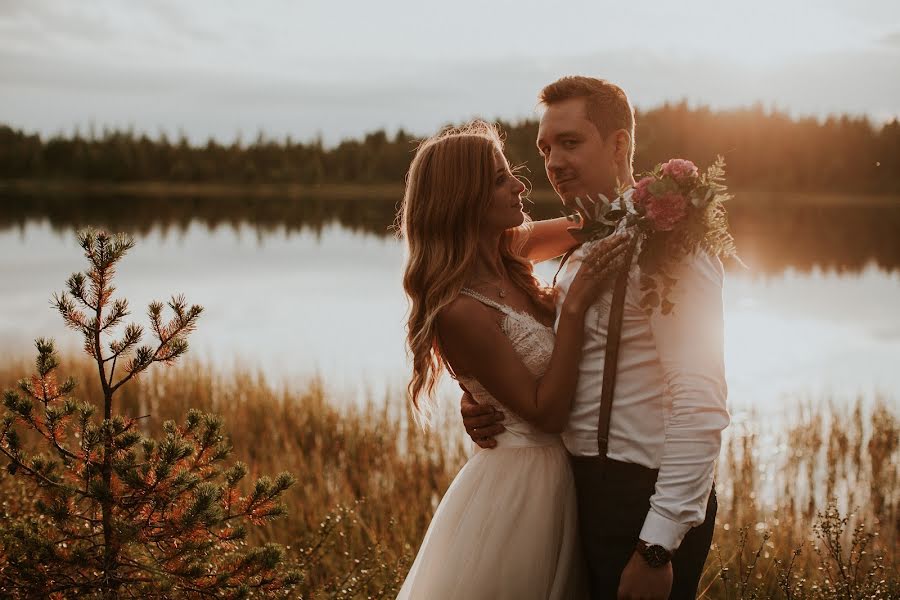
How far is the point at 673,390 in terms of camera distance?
2.57 meters

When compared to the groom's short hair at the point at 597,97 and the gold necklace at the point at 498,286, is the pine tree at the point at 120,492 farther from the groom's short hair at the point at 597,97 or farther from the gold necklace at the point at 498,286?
the groom's short hair at the point at 597,97

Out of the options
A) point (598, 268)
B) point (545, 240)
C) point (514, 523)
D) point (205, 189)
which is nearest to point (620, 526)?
point (514, 523)

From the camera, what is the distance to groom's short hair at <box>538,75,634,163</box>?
123 inches

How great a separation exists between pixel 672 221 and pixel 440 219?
110cm

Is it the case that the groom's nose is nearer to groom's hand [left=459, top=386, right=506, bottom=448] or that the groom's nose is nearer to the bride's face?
the bride's face

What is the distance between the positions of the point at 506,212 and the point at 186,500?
1.65 metres

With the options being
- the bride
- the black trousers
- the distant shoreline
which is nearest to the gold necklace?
the bride

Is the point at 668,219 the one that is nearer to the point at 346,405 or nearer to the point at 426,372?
the point at 426,372

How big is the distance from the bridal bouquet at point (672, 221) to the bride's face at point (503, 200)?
0.83 metres

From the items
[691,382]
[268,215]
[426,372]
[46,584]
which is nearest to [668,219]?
[691,382]

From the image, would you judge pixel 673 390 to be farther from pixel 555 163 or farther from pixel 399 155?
pixel 399 155

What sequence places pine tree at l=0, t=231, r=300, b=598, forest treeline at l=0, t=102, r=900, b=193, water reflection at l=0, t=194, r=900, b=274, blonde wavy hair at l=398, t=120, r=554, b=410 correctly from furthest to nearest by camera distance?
1. forest treeline at l=0, t=102, r=900, b=193
2. water reflection at l=0, t=194, r=900, b=274
3. blonde wavy hair at l=398, t=120, r=554, b=410
4. pine tree at l=0, t=231, r=300, b=598

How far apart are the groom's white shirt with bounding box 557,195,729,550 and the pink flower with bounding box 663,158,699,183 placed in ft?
0.82

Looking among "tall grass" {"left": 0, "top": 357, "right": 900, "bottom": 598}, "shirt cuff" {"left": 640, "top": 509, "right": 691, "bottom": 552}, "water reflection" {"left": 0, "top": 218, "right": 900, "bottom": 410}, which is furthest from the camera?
"water reflection" {"left": 0, "top": 218, "right": 900, "bottom": 410}
